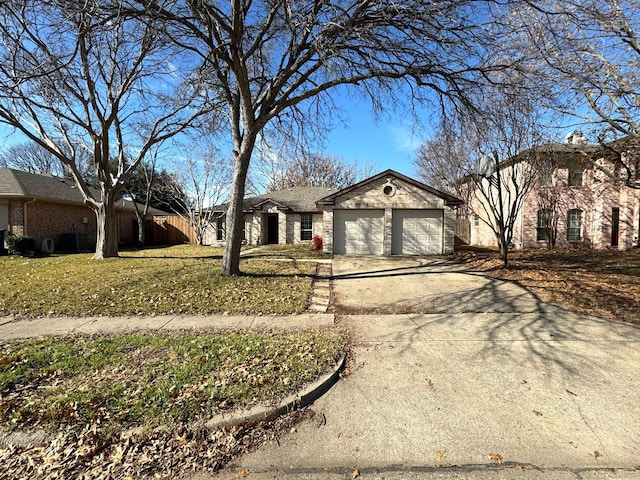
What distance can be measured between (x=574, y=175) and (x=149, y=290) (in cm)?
2219

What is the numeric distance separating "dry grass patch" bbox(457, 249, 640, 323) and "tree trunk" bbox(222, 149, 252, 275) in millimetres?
8032

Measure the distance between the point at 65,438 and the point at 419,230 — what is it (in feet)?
48.0

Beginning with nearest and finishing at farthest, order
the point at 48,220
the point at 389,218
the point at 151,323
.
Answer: the point at 151,323, the point at 389,218, the point at 48,220

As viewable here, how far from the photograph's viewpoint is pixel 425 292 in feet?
26.1

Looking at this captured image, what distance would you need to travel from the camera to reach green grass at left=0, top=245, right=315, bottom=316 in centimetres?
632

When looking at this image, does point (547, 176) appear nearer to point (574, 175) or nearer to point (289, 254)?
point (574, 175)

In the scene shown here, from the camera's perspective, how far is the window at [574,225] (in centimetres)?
1798

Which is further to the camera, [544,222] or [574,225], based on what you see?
[544,222]

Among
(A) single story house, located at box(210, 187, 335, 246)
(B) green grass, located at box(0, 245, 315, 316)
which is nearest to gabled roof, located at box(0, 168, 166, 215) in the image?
(B) green grass, located at box(0, 245, 315, 316)

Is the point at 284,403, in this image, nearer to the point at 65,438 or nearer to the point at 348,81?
the point at 65,438

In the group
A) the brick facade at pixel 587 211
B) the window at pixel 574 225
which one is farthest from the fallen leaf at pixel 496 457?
the window at pixel 574 225

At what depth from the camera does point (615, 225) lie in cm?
1770

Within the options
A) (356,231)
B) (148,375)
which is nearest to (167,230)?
(356,231)

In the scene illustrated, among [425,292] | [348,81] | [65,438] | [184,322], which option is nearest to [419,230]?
[425,292]
